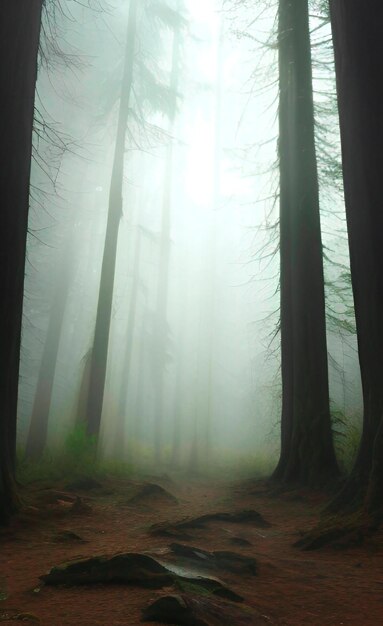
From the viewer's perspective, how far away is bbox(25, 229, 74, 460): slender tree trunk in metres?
15.1

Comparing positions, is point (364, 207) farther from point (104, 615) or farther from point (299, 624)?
point (104, 615)

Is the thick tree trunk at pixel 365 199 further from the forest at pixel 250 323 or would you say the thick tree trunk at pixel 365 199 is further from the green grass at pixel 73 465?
the green grass at pixel 73 465

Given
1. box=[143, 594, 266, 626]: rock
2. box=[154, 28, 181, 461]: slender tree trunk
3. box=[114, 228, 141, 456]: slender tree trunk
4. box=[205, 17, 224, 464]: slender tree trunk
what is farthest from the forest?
box=[205, 17, 224, 464]: slender tree trunk

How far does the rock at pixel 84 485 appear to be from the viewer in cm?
798

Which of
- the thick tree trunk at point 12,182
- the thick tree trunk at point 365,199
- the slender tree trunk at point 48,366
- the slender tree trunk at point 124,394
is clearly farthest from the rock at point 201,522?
the slender tree trunk at point 124,394

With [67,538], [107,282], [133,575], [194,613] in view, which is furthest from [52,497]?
[107,282]

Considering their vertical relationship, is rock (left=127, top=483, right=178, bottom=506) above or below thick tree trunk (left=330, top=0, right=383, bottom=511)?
below

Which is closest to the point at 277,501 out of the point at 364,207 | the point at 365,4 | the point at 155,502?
the point at 155,502

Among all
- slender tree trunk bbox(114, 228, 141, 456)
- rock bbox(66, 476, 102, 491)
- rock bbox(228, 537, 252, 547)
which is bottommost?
rock bbox(228, 537, 252, 547)

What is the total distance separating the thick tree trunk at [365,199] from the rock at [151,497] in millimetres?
3353

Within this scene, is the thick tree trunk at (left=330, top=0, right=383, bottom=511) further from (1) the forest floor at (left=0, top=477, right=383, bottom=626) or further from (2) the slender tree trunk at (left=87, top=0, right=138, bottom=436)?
(2) the slender tree trunk at (left=87, top=0, right=138, bottom=436)

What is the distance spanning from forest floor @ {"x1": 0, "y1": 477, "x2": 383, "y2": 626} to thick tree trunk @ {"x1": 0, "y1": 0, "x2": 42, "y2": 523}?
3.04 feet

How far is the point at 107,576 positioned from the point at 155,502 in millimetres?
4723

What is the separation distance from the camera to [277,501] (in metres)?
7.55
